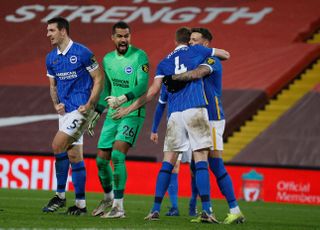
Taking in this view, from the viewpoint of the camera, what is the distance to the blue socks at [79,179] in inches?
379

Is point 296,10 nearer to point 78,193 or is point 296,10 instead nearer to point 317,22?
point 317,22

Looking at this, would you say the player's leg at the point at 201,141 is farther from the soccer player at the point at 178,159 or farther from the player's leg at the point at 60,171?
the player's leg at the point at 60,171

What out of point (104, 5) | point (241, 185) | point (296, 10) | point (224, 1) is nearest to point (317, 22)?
point (296, 10)

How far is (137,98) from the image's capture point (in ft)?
31.4

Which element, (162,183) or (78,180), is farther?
(78,180)

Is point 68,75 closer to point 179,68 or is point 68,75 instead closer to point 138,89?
point 138,89

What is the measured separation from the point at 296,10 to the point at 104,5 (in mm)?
5466

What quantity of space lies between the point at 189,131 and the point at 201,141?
158 mm

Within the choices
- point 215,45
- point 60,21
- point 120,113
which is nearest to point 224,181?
point 120,113

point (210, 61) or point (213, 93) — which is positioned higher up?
point (210, 61)

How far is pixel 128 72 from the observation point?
960 centimetres

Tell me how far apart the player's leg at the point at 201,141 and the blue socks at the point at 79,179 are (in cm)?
138

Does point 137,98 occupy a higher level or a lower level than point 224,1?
lower

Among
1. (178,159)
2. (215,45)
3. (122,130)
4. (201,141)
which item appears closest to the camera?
(201,141)
